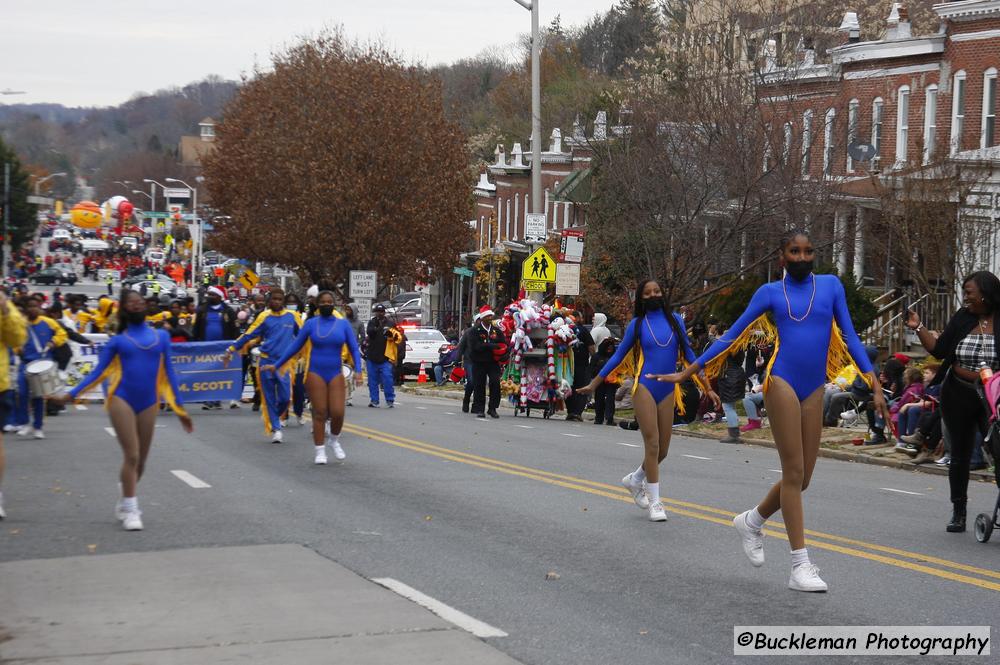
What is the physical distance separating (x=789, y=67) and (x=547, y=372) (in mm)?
10373

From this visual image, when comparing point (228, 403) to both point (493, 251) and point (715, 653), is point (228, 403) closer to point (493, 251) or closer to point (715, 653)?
point (715, 653)

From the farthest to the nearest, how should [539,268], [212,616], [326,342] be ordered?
[539,268] → [326,342] → [212,616]

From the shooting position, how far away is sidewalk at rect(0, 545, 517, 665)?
22.7 ft

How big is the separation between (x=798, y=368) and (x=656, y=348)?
336 centimetres

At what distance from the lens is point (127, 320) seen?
37.8 ft

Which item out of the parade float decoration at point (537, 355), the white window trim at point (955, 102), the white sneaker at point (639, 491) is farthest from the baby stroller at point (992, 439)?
the white window trim at point (955, 102)

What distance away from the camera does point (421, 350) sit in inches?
1714

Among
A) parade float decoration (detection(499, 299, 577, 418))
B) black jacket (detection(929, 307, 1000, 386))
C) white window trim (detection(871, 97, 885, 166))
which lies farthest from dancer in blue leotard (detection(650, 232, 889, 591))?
white window trim (detection(871, 97, 885, 166))

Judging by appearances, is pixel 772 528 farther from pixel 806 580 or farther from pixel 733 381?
pixel 733 381

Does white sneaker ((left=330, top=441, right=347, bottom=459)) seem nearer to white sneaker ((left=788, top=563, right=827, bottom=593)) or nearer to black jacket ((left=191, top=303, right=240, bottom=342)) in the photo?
white sneaker ((left=788, top=563, right=827, bottom=593))

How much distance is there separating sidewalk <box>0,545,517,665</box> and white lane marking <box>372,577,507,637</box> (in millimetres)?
75

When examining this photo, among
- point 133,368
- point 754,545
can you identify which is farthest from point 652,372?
point 133,368

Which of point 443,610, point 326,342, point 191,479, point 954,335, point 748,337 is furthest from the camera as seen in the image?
point 326,342

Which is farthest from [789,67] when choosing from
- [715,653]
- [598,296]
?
[715,653]
